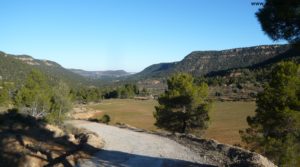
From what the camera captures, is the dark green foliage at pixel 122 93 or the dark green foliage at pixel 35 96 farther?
the dark green foliage at pixel 122 93

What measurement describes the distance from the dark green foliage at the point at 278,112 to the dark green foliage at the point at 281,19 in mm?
13493

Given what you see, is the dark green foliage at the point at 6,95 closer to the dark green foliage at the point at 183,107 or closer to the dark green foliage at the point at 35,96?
the dark green foliage at the point at 35,96

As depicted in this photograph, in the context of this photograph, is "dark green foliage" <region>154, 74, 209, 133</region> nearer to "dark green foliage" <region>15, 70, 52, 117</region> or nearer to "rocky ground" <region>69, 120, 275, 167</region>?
"rocky ground" <region>69, 120, 275, 167</region>

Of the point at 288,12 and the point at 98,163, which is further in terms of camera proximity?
the point at 98,163

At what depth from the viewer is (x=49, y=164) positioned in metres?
18.8

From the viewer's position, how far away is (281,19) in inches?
498

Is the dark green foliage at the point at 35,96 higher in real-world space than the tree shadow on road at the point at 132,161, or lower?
higher

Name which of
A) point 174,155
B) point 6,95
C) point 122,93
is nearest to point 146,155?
point 174,155

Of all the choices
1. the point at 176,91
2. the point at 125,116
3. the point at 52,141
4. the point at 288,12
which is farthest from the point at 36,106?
the point at 125,116

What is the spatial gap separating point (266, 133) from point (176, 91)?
14349mm

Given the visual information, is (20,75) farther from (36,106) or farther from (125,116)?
(36,106)

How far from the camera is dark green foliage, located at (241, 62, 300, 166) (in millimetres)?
25703

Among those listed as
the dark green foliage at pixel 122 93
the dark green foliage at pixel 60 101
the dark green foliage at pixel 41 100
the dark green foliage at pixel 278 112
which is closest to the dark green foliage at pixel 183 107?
the dark green foliage at pixel 278 112

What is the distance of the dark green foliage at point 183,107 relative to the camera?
39.8 metres
